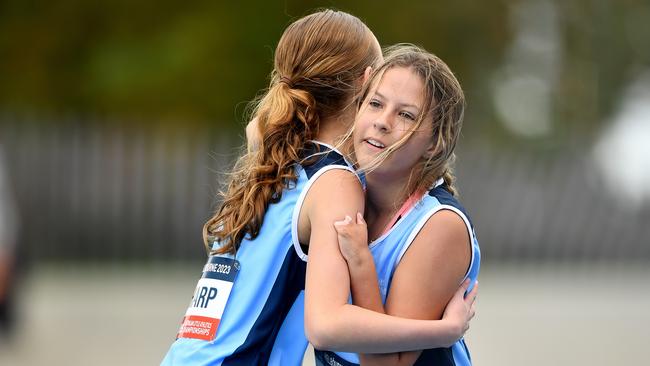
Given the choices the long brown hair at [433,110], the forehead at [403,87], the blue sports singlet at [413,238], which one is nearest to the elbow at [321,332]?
the blue sports singlet at [413,238]

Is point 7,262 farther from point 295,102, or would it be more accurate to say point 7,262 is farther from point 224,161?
point 295,102

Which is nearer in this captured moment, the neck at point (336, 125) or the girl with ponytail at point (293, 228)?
the girl with ponytail at point (293, 228)

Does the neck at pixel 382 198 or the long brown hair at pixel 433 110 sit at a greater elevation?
the long brown hair at pixel 433 110

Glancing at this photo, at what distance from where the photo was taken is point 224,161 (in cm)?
1393

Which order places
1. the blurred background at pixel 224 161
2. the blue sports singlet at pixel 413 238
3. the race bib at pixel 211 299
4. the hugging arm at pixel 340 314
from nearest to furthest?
the hugging arm at pixel 340 314
the blue sports singlet at pixel 413 238
the race bib at pixel 211 299
the blurred background at pixel 224 161

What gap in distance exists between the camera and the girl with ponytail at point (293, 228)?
324 centimetres

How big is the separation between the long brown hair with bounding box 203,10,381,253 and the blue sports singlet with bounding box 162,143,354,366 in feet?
0.17

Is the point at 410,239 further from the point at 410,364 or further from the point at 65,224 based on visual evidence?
the point at 65,224

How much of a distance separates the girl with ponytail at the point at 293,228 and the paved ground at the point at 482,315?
4.99 m

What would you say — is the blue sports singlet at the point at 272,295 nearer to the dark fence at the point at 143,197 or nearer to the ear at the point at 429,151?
the ear at the point at 429,151

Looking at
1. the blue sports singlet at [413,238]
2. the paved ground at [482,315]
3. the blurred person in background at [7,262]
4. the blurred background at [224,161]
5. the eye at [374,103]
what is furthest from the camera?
the blurred background at [224,161]

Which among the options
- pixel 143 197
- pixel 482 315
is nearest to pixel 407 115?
pixel 482 315

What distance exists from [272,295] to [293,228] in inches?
8.6

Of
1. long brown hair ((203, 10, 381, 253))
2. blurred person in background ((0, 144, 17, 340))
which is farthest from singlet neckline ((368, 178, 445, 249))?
blurred person in background ((0, 144, 17, 340))
